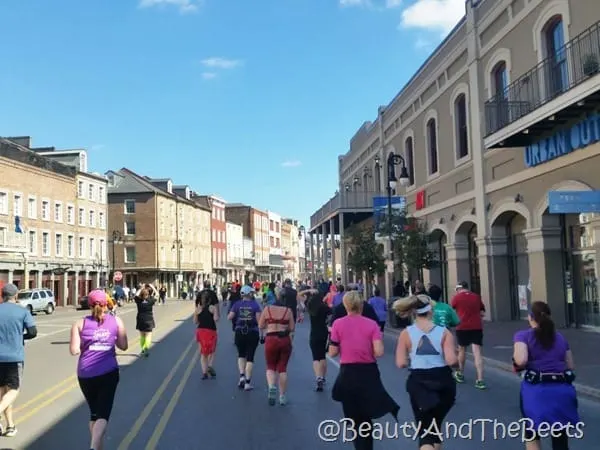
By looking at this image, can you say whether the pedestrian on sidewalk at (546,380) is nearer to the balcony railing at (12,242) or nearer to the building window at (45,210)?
the balcony railing at (12,242)

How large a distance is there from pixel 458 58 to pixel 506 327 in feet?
34.0

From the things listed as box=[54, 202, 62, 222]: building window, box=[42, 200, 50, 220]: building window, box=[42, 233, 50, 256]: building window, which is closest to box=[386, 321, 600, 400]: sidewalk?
box=[42, 233, 50, 256]: building window

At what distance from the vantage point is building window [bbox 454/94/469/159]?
77.8ft

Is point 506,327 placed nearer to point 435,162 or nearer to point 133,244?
point 435,162

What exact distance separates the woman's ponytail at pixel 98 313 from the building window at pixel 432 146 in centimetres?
2287

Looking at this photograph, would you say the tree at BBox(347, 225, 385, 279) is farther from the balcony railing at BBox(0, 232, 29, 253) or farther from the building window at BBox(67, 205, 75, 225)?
the building window at BBox(67, 205, 75, 225)

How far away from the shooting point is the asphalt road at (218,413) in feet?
22.9

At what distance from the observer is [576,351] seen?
42.9 ft

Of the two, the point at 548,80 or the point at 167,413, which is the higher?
the point at 548,80

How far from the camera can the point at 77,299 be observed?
173 ft

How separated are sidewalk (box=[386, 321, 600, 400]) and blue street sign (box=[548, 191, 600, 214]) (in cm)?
296

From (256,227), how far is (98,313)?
4220 inches

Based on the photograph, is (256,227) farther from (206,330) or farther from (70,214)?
(206,330)

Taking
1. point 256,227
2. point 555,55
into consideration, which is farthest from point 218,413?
point 256,227
